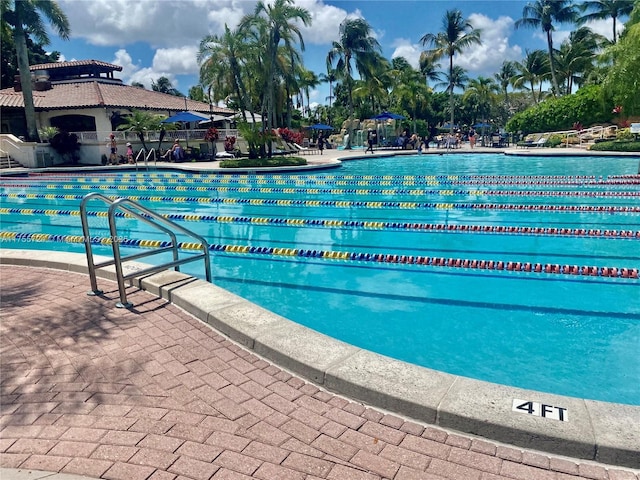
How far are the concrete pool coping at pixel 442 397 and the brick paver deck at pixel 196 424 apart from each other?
8 centimetres

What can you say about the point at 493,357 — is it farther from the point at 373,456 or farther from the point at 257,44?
the point at 257,44

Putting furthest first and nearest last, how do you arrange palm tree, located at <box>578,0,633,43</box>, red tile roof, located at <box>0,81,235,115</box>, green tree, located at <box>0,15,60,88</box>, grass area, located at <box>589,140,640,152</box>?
palm tree, located at <box>578,0,633,43</box>, red tile roof, located at <box>0,81,235,115</box>, green tree, located at <box>0,15,60,88</box>, grass area, located at <box>589,140,640,152</box>

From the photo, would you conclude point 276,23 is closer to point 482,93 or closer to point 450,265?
point 450,265

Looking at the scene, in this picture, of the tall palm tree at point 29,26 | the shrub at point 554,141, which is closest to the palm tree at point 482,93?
the shrub at point 554,141

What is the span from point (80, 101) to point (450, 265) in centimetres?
3285

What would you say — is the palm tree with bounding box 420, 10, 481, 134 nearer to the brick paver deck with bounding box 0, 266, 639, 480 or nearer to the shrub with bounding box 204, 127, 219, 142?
the shrub with bounding box 204, 127, 219, 142

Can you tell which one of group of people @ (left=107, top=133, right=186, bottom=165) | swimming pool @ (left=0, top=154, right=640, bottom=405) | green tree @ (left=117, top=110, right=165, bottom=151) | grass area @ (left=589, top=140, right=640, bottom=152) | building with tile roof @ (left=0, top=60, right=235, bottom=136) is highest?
building with tile roof @ (left=0, top=60, right=235, bottom=136)

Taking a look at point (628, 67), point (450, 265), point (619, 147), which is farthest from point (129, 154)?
point (619, 147)

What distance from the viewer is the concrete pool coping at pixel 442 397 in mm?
2613

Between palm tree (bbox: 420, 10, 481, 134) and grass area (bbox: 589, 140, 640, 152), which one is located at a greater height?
palm tree (bbox: 420, 10, 481, 134)

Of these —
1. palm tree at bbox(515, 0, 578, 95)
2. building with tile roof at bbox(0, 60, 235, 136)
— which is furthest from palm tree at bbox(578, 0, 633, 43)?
building with tile roof at bbox(0, 60, 235, 136)

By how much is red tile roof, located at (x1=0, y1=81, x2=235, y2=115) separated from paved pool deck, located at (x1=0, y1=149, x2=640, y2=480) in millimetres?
31749

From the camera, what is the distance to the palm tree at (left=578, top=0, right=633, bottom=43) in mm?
41812

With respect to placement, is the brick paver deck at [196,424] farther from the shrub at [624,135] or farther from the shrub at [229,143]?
the shrub at [624,135]
